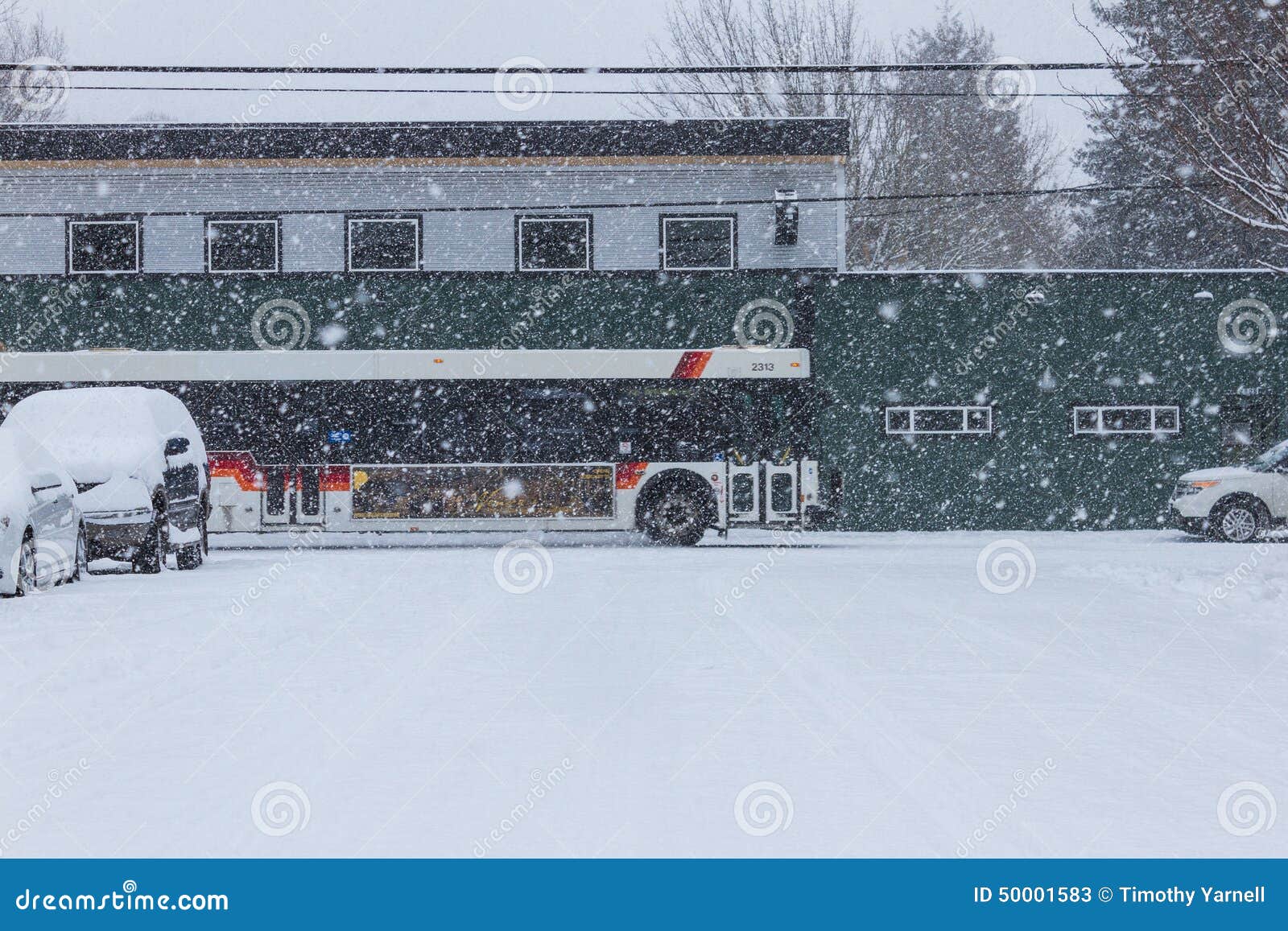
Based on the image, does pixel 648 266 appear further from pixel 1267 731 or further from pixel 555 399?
pixel 1267 731

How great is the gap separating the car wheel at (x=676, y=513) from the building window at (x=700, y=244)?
25.9 feet

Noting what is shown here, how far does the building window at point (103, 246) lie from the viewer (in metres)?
30.5

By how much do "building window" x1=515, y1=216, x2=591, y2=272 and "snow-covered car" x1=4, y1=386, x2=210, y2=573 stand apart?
12.9 m

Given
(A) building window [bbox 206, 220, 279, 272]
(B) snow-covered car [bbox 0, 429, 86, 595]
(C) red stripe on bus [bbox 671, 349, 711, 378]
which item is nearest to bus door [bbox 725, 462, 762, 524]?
(C) red stripe on bus [bbox 671, 349, 711, 378]

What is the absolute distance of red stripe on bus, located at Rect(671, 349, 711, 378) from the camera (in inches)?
953

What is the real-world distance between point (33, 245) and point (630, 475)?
15039mm

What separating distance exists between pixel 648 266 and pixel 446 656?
20642 mm

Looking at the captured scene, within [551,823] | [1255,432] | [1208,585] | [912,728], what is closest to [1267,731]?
[912,728]

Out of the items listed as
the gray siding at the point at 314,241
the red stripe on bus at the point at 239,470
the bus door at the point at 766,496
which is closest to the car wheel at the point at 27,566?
the red stripe on bus at the point at 239,470

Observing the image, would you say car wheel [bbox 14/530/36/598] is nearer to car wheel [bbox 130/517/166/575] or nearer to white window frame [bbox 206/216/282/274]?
car wheel [bbox 130/517/166/575]

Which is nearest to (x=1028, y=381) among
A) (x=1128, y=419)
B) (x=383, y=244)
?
(x=1128, y=419)

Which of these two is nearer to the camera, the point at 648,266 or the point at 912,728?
the point at 912,728

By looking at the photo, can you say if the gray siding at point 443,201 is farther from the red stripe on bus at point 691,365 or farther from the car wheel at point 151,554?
the car wheel at point 151,554

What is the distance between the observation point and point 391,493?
23.7 m
